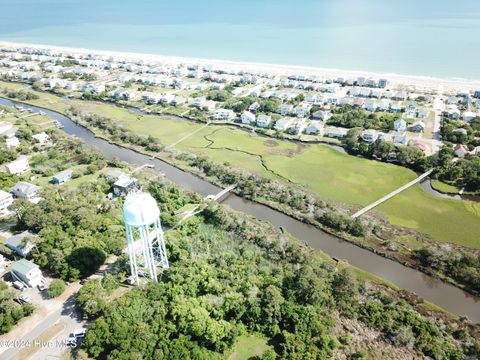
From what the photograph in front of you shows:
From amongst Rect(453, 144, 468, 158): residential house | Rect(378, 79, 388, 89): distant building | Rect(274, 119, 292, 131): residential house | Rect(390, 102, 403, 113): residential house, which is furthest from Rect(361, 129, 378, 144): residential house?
Rect(378, 79, 388, 89): distant building

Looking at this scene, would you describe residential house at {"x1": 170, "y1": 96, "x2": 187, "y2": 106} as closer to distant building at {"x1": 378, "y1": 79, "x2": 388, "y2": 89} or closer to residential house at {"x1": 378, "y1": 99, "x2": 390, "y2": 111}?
residential house at {"x1": 378, "y1": 99, "x2": 390, "y2": 111}

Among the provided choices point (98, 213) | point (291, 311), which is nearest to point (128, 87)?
point (98, 213)

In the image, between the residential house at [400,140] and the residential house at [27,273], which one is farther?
the residential house at [400,140]

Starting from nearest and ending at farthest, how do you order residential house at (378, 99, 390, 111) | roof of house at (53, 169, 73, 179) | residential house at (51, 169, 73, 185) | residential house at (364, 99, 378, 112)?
residential house at (51, 169, 73, 185), roof of house at (53, 169, 73, 179), residential house at (364, 99, 378, 112), residential house at (378, 99, 390, 111)

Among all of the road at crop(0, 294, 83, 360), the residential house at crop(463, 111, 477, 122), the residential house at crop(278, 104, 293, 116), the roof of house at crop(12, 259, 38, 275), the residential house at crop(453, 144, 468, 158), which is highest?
the residential house at crop(278, 104, 293, 116)

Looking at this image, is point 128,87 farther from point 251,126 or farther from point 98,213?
point 98,213

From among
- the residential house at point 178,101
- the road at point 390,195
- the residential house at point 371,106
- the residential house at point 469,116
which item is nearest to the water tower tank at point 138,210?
the road at point 390,195

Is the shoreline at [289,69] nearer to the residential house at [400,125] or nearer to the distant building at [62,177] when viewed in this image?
the residential house at [400,125]
